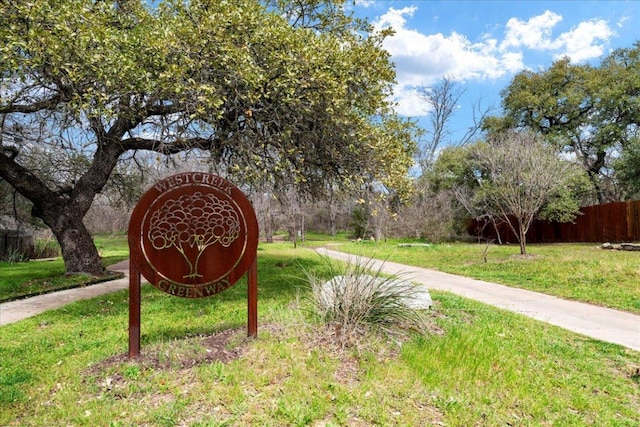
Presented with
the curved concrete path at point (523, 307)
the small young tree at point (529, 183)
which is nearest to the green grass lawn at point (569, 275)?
the curved concrete path at point (523, 307)

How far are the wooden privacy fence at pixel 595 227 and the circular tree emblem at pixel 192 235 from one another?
14306mm

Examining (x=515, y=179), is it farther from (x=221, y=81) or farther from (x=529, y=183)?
(x=221, y=81)

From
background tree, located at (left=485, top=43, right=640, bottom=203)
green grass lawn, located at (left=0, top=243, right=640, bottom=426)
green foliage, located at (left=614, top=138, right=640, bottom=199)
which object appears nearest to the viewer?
green grass lawn, located at (left=0, top=243, right=640, bottom=426)

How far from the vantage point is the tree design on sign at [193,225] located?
3.94 meters

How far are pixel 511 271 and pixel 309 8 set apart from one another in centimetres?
771

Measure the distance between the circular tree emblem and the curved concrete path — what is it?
5.06 ft

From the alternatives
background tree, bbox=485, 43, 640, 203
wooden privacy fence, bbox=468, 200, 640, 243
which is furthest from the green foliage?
background tree, bbox=485, 43, 640, 203

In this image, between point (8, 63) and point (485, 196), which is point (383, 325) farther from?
point (485, 196)

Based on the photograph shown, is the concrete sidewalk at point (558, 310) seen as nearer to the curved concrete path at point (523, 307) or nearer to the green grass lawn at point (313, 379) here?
the curved concrete path at point (523, 307)

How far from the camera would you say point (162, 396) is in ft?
9.90

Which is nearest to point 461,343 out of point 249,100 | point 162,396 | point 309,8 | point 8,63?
point 162,396

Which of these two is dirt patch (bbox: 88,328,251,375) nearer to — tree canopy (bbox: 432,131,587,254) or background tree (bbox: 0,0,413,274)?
background tree (bbox: 0,0,413,274)

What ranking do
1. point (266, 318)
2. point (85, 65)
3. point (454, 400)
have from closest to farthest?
point (454, 400) → point (266, 318) → point (85, 65)

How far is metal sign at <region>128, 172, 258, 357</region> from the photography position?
3.88 metres
